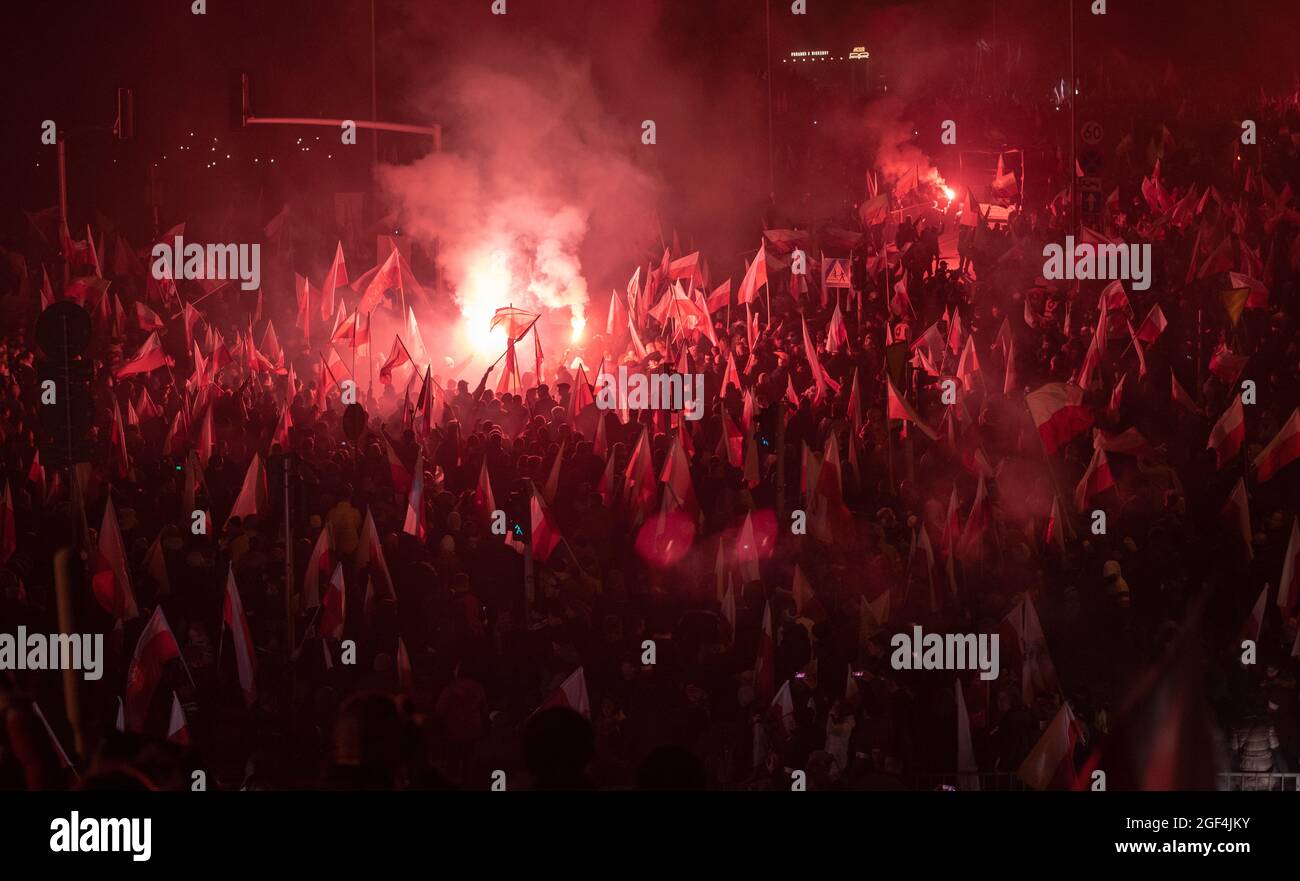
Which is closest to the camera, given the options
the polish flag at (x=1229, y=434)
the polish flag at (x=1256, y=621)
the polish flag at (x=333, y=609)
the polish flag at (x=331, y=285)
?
the polish flag at (x=1256, y=621)

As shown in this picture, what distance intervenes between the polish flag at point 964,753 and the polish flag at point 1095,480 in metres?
2.08

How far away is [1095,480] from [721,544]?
2195mm

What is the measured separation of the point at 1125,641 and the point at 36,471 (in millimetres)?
6208

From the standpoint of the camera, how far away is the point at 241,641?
7.04 m

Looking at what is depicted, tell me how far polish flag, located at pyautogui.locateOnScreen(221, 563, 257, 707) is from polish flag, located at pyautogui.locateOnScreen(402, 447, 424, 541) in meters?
1.28

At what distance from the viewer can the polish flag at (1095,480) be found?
8.30m

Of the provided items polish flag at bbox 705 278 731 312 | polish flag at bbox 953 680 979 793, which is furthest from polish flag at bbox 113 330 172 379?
polish flag at bbox 953 680 979 793

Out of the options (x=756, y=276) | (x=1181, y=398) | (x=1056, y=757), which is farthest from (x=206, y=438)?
(x=1181, y=398)

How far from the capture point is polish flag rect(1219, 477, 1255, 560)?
7.86m

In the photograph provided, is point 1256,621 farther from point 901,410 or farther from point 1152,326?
point 1152,326

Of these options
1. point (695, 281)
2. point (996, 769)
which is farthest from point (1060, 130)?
point (996, 769)

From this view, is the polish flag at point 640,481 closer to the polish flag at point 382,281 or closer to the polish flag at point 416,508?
the polish flag at point 416,508

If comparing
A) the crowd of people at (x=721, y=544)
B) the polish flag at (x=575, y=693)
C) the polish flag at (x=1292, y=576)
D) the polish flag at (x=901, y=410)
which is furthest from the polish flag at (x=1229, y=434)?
the polish flag at (x=575, y=693)

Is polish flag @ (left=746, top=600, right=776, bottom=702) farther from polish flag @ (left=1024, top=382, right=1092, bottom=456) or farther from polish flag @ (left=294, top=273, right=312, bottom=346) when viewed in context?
polish flag @ (left=294, top=273, right=312, bottom=346)
